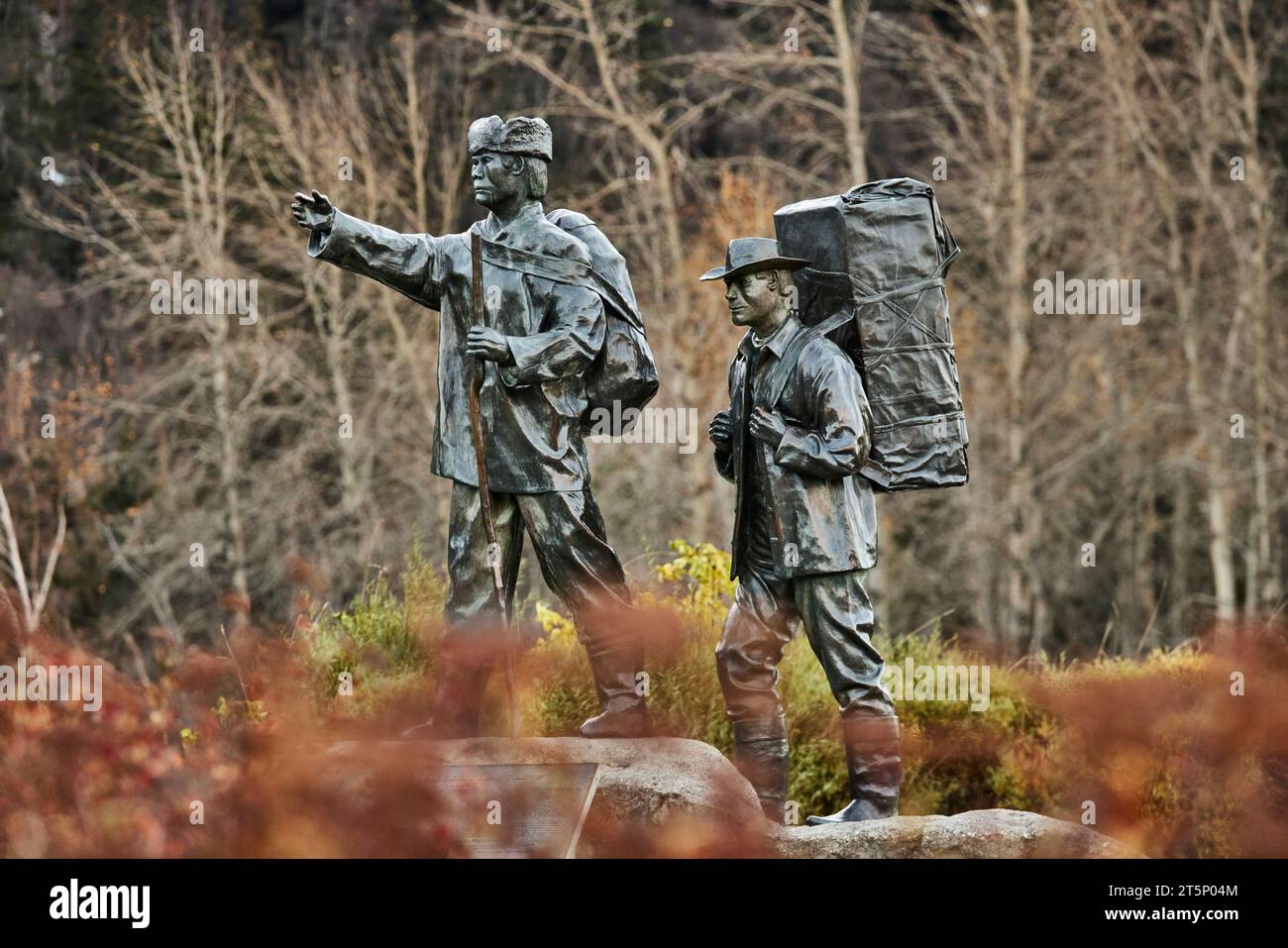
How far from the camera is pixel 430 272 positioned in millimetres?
8109

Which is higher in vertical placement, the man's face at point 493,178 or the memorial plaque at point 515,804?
the man's face at point 493,178

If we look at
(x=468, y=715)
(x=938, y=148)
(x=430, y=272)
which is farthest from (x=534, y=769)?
(x=938, y=148)

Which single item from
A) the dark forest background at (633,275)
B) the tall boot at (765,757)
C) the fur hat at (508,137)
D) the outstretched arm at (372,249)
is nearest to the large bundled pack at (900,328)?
the tall boot at (765,757)

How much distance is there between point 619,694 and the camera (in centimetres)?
809

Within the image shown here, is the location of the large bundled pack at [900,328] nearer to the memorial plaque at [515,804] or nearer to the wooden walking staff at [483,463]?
the wooden walking staff at [483,463]

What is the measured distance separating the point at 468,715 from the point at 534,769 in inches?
24.1

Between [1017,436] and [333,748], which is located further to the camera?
[1017,436]

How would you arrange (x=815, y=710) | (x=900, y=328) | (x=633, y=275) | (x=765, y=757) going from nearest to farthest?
(x=900, y=328) → (x=765, y=757) → (x=815, y=710) → (x=633, y=275)

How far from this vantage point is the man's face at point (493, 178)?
26.1 ft

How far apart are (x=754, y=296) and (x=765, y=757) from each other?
6.30 ft

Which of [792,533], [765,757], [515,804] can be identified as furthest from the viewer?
[765,757]

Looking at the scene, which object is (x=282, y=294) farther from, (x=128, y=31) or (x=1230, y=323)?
(x=1230, y=323)

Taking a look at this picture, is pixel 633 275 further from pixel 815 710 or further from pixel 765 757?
pixel 765 757

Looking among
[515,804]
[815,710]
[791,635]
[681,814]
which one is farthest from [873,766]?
[815,710]
